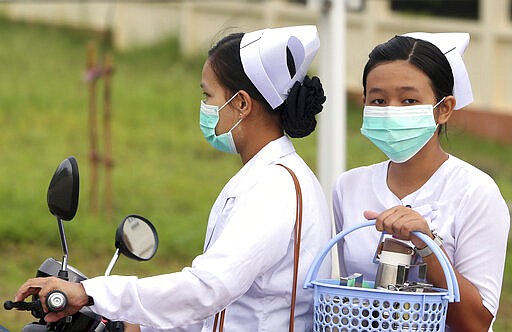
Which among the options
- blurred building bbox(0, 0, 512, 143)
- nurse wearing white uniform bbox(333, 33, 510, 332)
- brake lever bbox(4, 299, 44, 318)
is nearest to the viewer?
brake lever bbox(4, 299, 44, 318)

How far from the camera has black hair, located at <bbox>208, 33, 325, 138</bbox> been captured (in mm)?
2998

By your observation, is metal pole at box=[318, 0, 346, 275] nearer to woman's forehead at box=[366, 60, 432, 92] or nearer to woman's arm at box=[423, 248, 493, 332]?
woman's forehead at box=[366, 60, 432, 92]

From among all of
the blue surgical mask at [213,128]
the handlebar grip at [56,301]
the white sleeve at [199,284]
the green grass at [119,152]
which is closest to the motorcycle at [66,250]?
the handlebar grip at [56,301]

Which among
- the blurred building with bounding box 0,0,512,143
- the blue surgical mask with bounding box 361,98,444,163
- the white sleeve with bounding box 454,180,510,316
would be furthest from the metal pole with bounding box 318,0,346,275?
the blurred building with bounding box 0,0,512,143

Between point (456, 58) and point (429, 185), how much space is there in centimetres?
35

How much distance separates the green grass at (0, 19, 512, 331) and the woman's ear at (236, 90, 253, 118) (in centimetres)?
367

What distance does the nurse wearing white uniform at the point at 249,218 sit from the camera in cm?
270

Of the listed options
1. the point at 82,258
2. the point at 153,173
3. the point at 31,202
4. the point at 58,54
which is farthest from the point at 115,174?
the point at 58,54

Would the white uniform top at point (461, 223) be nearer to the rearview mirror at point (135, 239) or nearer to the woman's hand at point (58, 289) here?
the rearview mirror at point (135, 239)

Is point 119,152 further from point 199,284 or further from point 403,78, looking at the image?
point 199,284

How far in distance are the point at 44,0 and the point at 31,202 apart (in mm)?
3659

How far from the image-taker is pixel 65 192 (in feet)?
9.23

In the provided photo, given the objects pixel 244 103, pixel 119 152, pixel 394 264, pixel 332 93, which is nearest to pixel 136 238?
pixel 244 103

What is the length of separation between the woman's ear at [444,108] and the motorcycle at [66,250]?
33.7 inches
